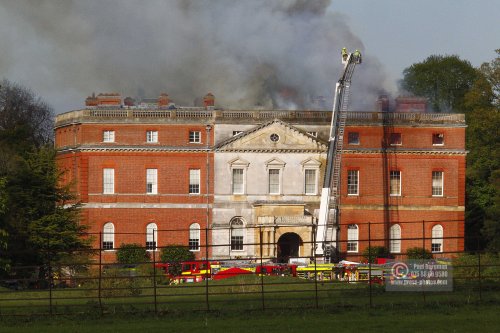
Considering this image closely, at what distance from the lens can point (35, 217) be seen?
54688mm

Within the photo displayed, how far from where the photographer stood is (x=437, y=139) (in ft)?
236

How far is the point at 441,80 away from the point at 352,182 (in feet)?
113

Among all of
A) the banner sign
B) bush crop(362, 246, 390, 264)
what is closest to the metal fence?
the banner sign

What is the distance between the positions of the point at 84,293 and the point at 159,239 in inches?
1103

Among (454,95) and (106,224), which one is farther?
(454,95)

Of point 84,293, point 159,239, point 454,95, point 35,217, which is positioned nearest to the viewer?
point 84,293

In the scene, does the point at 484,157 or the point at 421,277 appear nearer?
the point at 421,277

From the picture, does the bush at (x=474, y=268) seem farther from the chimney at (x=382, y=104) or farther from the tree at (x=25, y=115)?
the tree at (x=25, y=115)

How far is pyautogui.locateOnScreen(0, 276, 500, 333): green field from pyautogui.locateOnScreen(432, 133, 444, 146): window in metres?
31.6

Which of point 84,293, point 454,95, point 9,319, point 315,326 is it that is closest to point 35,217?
point 84,293

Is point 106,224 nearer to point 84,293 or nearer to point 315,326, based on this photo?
point 84,293

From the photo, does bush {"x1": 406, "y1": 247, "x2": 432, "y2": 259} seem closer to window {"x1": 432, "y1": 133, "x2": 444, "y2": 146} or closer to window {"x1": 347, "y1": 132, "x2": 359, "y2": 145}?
window {"x1": 347, "y1": 132, "x2": 359, "y2": 145}

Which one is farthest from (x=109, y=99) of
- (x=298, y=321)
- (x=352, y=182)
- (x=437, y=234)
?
(x=298, y=321)

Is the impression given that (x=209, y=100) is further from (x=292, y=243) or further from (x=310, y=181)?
(x=292, y=243)
